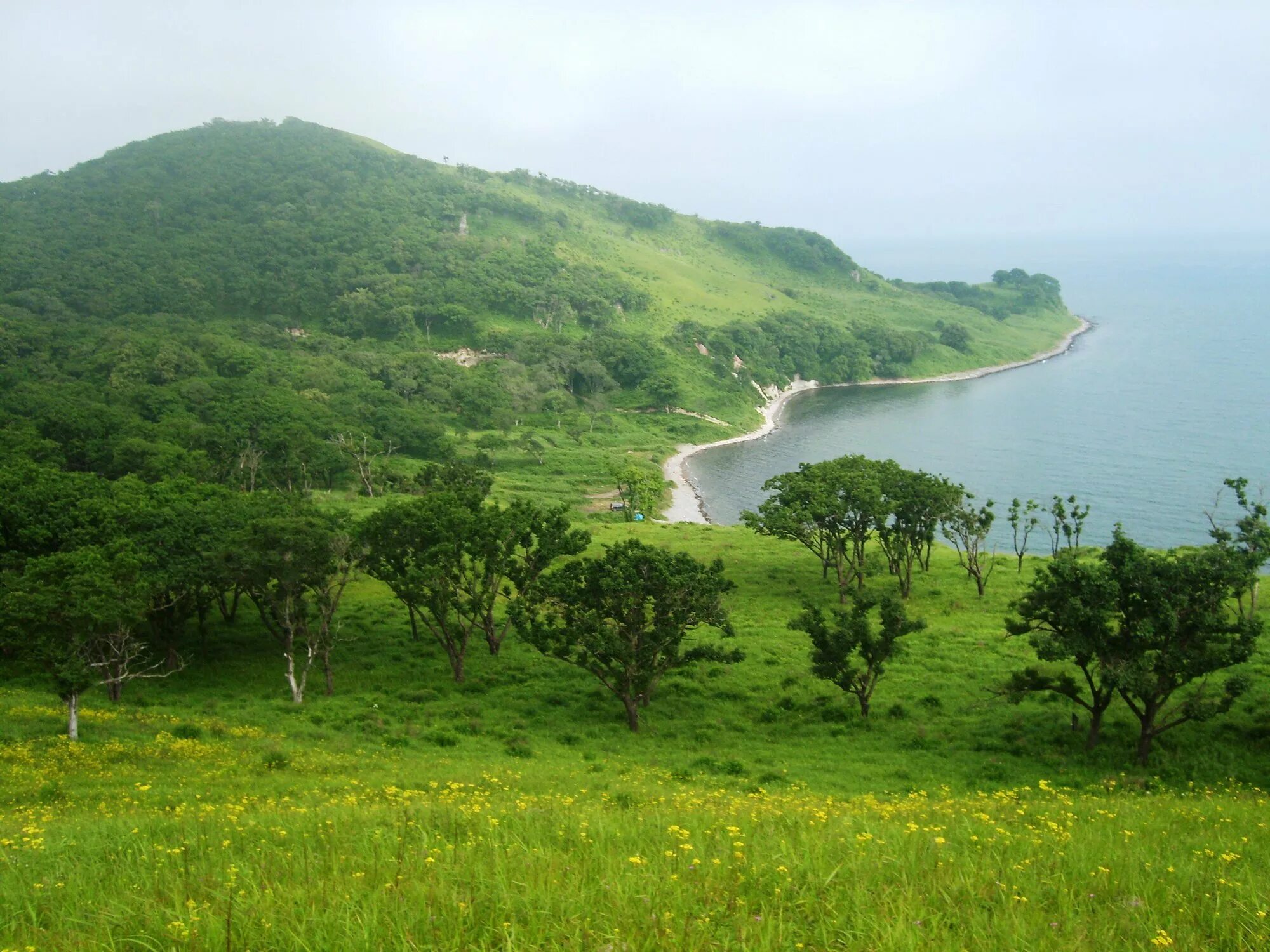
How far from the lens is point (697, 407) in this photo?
120 m

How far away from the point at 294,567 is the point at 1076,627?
23.3 m

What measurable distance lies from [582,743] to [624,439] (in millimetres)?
78649

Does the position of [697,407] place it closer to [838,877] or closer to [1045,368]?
[1045,368]

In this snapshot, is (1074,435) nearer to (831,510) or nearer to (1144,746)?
(831,510)

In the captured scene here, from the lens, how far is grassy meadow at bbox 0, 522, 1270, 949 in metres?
6.88

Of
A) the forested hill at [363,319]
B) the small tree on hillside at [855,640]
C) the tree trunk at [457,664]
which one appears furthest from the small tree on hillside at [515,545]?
the forested hill at [363,319]

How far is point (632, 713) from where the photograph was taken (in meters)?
27.1

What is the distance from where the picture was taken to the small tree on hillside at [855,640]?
26844 mm

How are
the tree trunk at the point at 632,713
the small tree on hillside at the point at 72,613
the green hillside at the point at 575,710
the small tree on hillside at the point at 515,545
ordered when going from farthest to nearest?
the small tree on hillside at the point at 515,545 → the tree trunk at the point at 632,713 → the small tree on hillside at the point at 72,613 → the green hillside at the point at 575,710

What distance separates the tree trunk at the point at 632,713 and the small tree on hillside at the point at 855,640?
5463 millimetres

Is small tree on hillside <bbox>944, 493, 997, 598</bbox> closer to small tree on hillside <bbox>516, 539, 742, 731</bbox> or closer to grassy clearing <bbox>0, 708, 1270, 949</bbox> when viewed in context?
small tree on hillside <bbox>516, 539, 742, 731</bbox>

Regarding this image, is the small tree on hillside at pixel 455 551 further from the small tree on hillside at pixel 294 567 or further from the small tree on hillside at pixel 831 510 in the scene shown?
the small tree on hillside at pixel 831 510

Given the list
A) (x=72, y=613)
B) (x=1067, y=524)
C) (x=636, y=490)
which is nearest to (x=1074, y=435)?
(x=636, y=490)

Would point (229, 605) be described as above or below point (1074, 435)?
below
